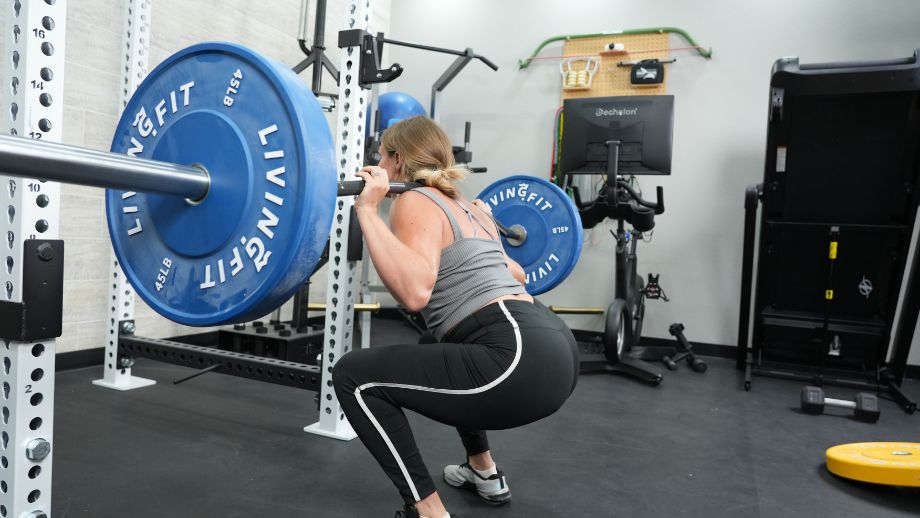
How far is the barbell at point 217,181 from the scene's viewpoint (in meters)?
0.97

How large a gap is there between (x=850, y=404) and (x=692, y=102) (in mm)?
2532

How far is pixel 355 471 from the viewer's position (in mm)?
2074

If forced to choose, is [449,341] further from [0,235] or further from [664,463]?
[664,463]

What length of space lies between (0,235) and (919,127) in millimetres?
4073

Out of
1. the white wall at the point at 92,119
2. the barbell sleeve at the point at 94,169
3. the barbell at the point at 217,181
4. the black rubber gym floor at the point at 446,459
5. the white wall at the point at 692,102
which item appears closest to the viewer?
the barbell sleeve at the point at 94,169

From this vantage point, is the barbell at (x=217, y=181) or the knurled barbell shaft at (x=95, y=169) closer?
the knurled barbell shaft at (x=95, y=169)

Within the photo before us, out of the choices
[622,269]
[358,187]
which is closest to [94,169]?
[358,187]

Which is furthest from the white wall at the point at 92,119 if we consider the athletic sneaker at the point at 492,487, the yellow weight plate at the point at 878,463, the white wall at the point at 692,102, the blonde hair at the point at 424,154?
the yellow weight plate at the point at 878,463

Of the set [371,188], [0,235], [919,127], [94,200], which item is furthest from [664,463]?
[94,200]

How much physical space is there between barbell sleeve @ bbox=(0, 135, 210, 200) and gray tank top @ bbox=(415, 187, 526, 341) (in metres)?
0.65

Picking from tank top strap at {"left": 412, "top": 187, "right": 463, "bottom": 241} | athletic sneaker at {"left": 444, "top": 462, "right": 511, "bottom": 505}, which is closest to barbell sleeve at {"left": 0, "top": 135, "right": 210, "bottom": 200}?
tank top strap at {"left": 412, "top": 187, "right": 463, "bottom": 241}

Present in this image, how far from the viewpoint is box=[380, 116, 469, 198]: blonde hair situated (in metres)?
1.65

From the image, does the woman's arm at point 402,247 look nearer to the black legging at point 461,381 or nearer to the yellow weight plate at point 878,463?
the black legging at point 461,381

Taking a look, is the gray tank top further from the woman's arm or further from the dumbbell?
the dumbbell
